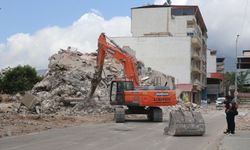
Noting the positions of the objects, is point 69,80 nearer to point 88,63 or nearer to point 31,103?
point 88,63

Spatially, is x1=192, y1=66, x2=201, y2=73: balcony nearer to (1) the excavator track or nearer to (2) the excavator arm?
(2) the excavator arm

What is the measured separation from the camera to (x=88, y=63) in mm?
53375

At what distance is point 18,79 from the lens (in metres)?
82.8

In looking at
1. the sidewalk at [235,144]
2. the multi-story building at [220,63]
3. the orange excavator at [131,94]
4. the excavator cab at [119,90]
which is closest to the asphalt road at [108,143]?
the sidewalk at [235,144]

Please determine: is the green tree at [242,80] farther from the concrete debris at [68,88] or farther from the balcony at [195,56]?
the concrete debris at [68,88]

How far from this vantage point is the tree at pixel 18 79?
82.3 m

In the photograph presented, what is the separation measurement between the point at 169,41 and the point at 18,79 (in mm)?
25872

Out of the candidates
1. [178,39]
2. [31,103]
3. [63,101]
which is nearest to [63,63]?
[63,101]

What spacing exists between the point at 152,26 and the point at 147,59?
24.1 ft

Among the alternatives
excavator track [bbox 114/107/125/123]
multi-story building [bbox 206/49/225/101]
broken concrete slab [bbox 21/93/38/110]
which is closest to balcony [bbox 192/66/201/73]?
multi-story building [bbox 206/49/225/101]

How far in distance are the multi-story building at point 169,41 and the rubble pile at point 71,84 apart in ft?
100

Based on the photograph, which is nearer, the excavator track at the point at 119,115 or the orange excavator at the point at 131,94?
the excavator track at the point at 119,115

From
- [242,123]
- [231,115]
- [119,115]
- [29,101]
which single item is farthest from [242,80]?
[231,115]

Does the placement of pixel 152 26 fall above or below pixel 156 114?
above
